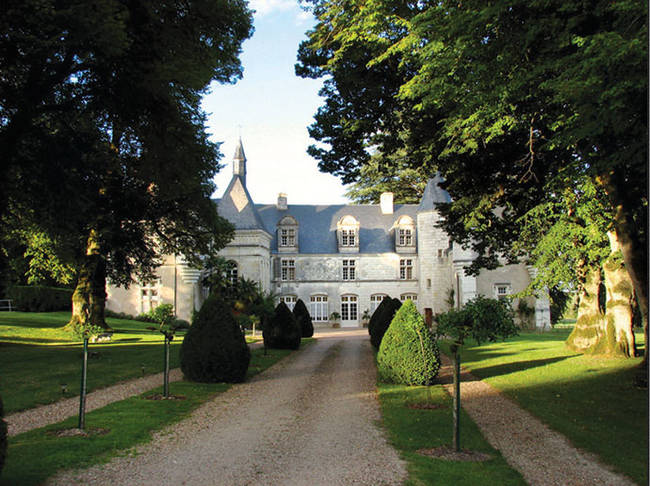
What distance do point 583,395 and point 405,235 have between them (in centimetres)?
3155

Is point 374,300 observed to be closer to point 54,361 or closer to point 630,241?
point 54,361

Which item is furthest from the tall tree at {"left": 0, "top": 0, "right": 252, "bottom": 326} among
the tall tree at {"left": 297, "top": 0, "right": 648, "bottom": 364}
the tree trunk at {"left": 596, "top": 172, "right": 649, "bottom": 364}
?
the tree trunk at {"left": 596, "top": 172, "right": 649, "bottom": 364}

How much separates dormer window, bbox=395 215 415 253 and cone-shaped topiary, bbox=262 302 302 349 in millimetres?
21985

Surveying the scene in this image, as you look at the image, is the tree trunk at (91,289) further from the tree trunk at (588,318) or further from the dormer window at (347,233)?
the dormer window at (347,233)

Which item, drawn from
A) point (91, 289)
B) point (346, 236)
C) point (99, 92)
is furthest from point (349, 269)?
point (99, 92)

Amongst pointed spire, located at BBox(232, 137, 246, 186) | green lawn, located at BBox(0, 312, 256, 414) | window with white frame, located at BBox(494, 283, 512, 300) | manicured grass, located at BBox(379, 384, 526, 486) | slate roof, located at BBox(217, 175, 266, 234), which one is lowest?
manicured grass, located at BBox(379, 384, 526, 486)

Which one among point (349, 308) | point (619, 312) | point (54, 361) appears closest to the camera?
point (54, 361)

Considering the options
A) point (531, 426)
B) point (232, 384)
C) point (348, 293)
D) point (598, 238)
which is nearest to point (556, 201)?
point (598, 238)

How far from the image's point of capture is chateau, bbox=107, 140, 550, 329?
1507 inches

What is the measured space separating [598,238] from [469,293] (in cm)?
2133

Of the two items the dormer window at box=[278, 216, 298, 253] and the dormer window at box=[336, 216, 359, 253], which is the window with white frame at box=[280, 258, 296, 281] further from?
the dormer window at box=[336, 216, 359, 253]

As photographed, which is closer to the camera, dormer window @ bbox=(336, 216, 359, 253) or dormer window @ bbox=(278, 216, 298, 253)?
dormer window @ bbox=(336, 216, 359, 253)

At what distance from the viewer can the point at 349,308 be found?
4219cm

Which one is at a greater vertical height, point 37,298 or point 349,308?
point 37,298
